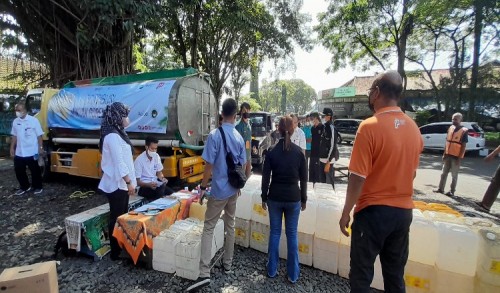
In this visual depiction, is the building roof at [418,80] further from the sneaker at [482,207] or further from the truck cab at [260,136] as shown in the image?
the sneaker at [482,207]

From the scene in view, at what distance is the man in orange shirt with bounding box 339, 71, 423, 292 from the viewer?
185cm

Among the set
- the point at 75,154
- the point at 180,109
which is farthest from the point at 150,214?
the point at 75,154

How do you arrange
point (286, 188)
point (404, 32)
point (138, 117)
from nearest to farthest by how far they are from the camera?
point (286, 188)
point (138, 117)
point (404, 32)

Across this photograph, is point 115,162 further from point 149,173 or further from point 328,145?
point 328,145

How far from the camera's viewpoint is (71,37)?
29.3ft

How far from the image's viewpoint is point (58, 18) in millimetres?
8781

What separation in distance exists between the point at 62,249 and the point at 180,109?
10.7ft

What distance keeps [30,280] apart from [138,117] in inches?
164

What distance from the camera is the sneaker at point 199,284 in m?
2.71

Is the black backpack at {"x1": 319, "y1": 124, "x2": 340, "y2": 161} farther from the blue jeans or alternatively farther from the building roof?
the building roof

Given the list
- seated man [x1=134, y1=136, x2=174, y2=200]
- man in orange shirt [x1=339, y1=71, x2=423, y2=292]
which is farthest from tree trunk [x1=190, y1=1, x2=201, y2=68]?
man in orange shirt [x1=339, y1=71, x2=423, y2=292]

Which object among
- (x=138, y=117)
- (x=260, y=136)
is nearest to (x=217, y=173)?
(x=138, y=117)

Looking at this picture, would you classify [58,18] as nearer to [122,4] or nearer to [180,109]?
[122,4]

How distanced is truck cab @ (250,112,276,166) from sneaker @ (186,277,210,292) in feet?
19.5
